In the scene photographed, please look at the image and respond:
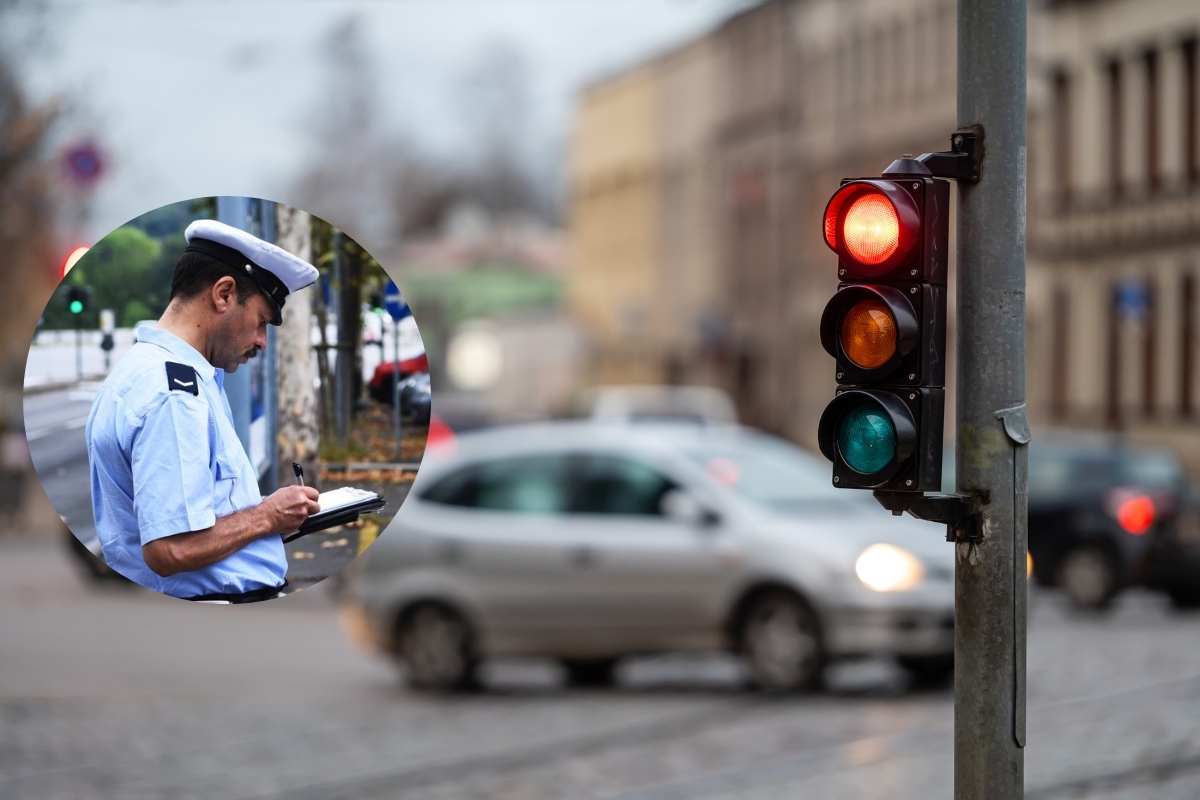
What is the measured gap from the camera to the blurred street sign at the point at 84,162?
13.7 metres

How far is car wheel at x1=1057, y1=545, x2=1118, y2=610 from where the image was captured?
22.7 meters

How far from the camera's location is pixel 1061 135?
48.1 meters

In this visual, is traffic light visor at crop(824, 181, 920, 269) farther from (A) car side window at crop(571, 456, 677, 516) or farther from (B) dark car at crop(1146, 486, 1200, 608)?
(B) dark car at crop(1146, 486, 1200, 608)

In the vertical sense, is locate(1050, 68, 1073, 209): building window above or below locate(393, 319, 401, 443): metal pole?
above

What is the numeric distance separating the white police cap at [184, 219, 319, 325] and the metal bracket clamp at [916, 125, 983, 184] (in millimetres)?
2013

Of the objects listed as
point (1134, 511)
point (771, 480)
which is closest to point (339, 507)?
point (771, 480)

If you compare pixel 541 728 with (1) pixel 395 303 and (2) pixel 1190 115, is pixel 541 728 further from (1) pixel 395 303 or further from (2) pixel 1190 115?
(2) pixel 1190 115

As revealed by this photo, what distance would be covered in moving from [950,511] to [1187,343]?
129 ft

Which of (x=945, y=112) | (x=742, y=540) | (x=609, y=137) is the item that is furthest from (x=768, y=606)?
(x=609, y=137)

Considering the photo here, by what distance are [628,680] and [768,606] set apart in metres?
1.91

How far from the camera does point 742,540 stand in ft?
50.3

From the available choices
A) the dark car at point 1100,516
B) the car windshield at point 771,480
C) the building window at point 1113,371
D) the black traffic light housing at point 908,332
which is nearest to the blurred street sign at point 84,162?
the car windshield at point 771,480

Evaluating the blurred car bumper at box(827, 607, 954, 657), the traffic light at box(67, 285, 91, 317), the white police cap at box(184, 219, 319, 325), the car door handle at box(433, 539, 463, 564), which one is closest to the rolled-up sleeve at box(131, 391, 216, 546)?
the white police cap at box(184, 219, 319, 325)

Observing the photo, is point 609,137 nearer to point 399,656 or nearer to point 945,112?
point 945,112
